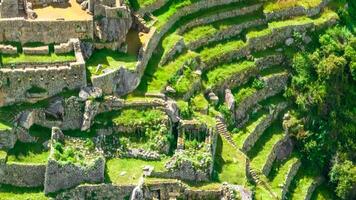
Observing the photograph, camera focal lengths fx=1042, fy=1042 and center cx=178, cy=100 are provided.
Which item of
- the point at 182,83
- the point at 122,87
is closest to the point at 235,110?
the point at 182,83

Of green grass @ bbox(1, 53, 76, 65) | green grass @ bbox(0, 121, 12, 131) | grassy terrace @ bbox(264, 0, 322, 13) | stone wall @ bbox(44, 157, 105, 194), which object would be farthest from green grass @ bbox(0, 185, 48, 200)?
grassy terrace @ bbox(264, 0, 322, 13)

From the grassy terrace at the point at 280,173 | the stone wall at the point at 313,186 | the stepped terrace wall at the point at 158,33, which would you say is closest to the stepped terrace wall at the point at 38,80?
the stepped terrace wall at the point at 158,33

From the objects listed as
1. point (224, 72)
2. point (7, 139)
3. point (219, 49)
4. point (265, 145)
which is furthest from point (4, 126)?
point (265, 145)

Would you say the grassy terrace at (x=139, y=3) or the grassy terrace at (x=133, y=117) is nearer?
the grassy terrace at (x=133, y=117)

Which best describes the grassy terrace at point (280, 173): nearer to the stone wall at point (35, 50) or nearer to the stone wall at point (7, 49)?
the stone wall at point (35, 50)

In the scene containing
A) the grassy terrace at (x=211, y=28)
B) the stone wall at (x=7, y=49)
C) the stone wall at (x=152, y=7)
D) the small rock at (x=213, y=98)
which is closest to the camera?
the stone wall at (x=7, y=49)

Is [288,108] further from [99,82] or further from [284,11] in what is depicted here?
[99,82]

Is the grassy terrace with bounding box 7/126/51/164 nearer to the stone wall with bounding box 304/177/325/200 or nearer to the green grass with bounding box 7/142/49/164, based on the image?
the green grass with bounding box 7/142/49/164
